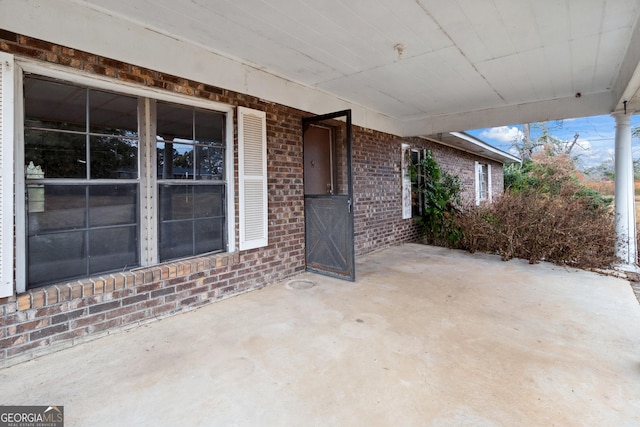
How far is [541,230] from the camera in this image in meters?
5.21

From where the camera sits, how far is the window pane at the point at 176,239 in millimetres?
3139

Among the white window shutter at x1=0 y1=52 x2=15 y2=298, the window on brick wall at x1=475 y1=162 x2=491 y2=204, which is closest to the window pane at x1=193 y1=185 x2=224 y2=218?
the white window shutter at x1=0 y1=52 x2=15 y2=298

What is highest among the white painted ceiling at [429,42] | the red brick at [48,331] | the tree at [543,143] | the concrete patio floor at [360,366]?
the tree at [543,143]

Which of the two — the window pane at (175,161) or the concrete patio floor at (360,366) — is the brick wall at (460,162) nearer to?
the concrete patio floor at (360,366)

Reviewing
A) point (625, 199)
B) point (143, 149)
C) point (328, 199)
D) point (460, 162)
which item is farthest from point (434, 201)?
point (143, 149)

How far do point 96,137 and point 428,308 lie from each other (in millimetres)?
3575

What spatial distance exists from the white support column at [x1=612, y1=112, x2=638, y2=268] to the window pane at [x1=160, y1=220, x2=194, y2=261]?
6.33 metres

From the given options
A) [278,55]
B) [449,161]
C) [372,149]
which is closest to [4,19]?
[278,55]

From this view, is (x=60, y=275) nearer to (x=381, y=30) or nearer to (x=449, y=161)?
(x=381, y=30)

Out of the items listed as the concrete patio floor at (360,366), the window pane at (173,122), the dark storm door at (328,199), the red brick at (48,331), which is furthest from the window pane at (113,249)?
the dark storm door at (328,199)

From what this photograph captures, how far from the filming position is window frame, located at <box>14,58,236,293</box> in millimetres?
2277

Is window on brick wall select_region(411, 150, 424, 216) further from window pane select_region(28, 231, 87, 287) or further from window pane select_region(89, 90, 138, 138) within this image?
window pane select_region(28, 231, 87, 287)

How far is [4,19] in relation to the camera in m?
2.17

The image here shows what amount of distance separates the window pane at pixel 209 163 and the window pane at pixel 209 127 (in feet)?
0.28
